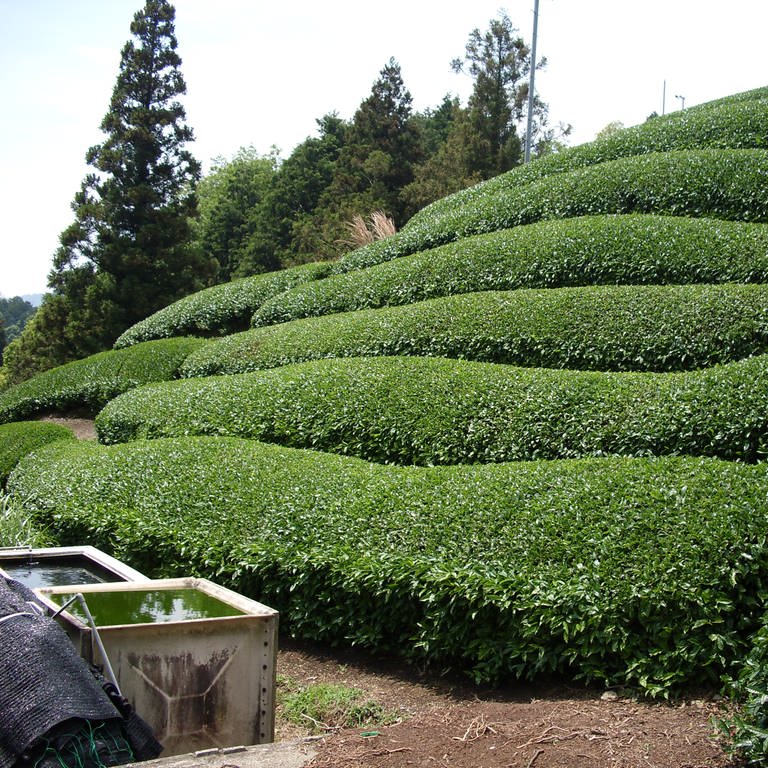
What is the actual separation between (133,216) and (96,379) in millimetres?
16648

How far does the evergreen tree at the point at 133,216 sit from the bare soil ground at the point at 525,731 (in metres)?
24.7

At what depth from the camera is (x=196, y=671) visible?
4.12 m

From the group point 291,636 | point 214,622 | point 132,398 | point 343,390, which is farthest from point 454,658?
point 132,398

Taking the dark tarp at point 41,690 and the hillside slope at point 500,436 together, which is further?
the hillside slope at point 500,436

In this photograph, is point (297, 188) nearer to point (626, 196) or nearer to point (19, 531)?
point (626, 196)

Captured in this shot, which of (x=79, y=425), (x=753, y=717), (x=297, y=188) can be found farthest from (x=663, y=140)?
(x=297, y=188)

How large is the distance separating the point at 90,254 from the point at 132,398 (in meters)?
19.2

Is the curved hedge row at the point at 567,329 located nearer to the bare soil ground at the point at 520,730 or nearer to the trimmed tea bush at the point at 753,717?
the bare soil ground at the point at 520,730

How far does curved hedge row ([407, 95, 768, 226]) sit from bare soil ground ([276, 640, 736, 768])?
34.7 feet

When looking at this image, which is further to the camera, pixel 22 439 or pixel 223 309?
pixel 223 309

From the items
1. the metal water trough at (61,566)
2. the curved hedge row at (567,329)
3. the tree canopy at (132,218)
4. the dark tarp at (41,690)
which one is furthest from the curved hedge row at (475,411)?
the tree canopy at (132,218)

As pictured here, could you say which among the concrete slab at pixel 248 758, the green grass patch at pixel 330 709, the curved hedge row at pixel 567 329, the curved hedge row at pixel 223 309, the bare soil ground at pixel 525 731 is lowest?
the green grass patch at pixel 330 709

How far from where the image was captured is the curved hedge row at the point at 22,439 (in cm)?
1109

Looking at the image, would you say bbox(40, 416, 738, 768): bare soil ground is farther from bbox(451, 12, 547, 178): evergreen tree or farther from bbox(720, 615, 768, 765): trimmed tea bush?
bbox(451, 12, 547, 178): evergreen tree
